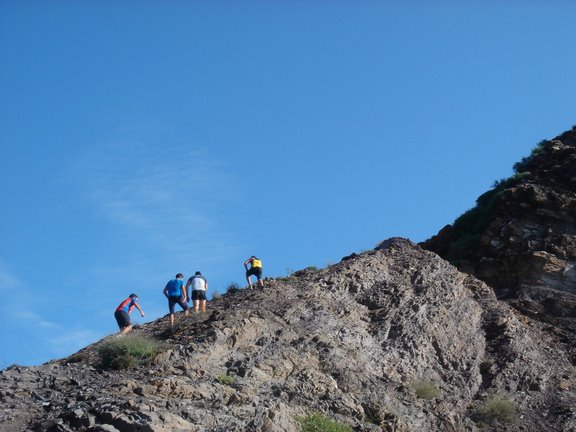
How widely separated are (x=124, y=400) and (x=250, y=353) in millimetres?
3581

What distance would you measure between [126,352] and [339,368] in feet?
14.0

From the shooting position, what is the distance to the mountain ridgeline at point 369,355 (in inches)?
597

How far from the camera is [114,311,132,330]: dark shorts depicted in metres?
20.0

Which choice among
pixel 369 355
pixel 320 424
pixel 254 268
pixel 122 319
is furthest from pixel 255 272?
pixel 320 424

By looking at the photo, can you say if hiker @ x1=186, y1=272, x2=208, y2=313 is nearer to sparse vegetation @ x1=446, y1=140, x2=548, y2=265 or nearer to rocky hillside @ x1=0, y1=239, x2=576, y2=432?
rocky hillside @ x1=0, y1=239, x2=576, y2=432

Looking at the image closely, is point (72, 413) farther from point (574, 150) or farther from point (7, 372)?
point (574, 150)

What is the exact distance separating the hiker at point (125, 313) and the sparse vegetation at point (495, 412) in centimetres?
775

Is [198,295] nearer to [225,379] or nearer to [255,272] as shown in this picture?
[255,272]

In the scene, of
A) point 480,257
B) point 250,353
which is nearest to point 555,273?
point 480,257

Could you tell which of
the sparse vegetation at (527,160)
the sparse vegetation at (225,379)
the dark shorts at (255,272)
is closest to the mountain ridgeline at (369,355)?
the sparse vegetation at (225,379)

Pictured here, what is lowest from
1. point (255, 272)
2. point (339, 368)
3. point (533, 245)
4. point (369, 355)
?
point (339, 368)

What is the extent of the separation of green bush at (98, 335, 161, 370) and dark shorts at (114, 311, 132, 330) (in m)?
2.41

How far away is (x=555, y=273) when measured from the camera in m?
24.6

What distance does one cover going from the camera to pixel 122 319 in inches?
786
